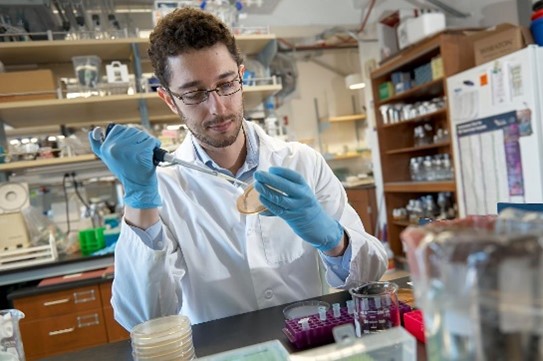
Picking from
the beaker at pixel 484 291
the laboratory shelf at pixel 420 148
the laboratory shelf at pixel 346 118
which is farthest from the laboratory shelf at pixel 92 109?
the laboratory shelf at pixel 346 118

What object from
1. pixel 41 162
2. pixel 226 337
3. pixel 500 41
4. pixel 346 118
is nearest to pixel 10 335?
pixel 226 337

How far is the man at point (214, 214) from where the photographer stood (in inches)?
36.3

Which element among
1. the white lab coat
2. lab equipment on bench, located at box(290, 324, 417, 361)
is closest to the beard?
the white lab coat

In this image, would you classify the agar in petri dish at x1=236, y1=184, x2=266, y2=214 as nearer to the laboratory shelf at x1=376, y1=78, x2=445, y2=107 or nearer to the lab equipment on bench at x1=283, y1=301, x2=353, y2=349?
the lab equipment on bench at x1=283, y1=301, x2=353, y2=349

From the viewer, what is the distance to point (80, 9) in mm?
2760

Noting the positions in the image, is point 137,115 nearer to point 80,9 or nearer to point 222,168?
point 80,9

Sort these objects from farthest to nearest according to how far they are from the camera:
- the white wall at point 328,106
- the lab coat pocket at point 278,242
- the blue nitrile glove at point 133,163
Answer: the white wall at point 328,106, the lab coat pocket at point 278,242, the blue nitrile glove at point 133,163

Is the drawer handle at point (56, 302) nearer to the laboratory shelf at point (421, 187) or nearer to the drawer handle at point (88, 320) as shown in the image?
the drawer handle at point (88, 320)

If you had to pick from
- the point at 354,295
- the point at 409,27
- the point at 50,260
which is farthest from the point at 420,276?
the point at 409,27

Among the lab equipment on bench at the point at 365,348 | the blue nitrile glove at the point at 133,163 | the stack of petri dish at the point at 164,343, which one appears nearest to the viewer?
the lab equipment on bench at the point at 365,348

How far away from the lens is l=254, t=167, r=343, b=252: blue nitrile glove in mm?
→ 829

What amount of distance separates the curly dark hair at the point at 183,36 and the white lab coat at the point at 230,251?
0.28 metres

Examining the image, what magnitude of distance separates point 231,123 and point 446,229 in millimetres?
837

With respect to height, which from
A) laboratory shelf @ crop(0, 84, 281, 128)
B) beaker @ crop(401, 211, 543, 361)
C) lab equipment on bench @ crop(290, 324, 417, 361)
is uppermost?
laboratory shelf @ crop(0, 84, 281, 128)
